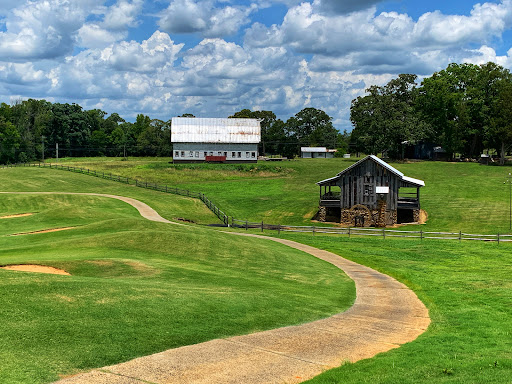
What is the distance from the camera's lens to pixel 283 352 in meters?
14.8

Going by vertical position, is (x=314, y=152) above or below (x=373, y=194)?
above

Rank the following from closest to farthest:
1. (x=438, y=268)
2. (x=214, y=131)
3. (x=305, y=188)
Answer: (x=438, y=268), (x=305, y=188), (x=214, y=131)

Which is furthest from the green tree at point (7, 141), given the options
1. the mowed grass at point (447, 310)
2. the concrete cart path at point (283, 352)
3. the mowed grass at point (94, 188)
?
the concrete cart path at point (283, 352)

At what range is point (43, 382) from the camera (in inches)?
451

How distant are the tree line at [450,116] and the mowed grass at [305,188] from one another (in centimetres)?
668

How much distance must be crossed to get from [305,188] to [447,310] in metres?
62.6

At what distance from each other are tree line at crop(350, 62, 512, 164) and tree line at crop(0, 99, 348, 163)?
146ft

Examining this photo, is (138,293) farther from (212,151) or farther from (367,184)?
(212,151)

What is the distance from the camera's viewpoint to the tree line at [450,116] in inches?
4250

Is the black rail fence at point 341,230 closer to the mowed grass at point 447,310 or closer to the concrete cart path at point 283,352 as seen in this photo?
the mowed grass at point 447,310

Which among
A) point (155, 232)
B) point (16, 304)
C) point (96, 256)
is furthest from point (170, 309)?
point (155, 232)

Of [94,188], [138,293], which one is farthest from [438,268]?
[94,188]

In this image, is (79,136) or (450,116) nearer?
(450,116)

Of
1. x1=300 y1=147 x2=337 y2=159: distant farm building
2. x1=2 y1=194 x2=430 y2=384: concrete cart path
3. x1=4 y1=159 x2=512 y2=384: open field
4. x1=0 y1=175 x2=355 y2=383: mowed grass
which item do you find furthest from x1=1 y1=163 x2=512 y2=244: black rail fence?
x1=300 y1=147 x2=337 y2=159: distant farm building
